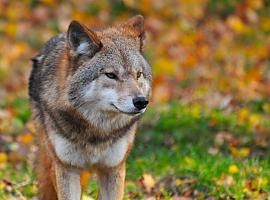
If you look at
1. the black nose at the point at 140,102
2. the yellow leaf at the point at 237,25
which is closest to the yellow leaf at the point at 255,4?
the yellow leaf at the point at 237,25

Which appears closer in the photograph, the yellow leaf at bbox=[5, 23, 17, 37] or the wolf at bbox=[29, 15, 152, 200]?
the wolf at bbox=[29, 15, 152, 200]

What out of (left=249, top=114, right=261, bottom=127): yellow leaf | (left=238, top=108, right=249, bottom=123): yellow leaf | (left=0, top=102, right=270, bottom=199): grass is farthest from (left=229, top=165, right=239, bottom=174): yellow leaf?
(left=238, top=108, right=249, bottom=123): yellow leaf

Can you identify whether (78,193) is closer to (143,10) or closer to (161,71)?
(161,71)

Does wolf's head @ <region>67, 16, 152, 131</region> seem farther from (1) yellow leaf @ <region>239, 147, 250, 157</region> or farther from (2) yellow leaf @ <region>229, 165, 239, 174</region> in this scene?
(1) yellow leaf @ <region>239, 147, 250, 157</region>

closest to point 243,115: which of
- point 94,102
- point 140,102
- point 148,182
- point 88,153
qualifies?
point 148,182

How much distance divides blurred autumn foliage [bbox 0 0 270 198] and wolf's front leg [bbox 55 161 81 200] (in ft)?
8.88

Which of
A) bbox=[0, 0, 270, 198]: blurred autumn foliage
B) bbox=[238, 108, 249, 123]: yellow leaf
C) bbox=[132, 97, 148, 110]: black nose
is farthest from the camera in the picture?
bbox=[0, 0, 270, 198]: blurred autumn foliage

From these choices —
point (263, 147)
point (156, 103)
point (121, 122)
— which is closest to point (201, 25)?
point (156, 103)

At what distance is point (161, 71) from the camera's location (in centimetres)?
1384

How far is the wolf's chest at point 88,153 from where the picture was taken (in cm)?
634

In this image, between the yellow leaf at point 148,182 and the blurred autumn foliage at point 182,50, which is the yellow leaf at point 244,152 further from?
the yellow leaf at point 148,182

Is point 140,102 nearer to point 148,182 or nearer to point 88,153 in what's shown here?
point 88,153

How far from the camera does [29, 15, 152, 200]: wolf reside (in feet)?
19.8

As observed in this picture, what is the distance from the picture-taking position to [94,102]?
6109 mm
